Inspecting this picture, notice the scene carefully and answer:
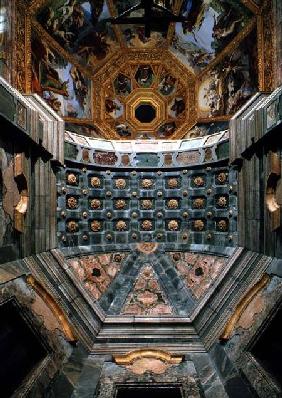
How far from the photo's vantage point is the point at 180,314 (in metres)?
8.25

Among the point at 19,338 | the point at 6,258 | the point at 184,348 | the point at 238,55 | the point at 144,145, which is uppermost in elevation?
the point at 238,55

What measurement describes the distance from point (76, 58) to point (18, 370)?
1045 centimetres

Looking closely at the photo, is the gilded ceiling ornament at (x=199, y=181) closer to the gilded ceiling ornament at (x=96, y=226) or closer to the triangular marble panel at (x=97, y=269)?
the triangular marble panel at (x=97, y=269)

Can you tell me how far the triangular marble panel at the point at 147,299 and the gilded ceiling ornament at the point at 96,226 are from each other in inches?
91.1

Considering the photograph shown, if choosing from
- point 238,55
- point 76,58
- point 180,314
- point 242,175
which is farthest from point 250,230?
point 76,58

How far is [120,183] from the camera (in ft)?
38.2

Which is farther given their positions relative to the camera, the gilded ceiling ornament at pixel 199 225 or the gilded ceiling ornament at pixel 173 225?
the gilded ceiling ornament at pixel 173 225

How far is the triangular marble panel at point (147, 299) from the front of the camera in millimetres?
8406

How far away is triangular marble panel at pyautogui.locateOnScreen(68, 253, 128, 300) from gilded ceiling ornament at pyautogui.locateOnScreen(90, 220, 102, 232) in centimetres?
97

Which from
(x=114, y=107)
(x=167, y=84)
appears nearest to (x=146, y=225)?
(x=114, y=107)

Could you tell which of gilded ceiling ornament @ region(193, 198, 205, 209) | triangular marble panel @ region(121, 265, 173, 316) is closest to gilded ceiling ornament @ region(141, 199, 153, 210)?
gilded ceiling ornament @ region(193, 198, 205, 209)

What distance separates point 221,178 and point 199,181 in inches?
34.4

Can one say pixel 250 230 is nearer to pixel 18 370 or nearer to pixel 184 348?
pixel 184 348

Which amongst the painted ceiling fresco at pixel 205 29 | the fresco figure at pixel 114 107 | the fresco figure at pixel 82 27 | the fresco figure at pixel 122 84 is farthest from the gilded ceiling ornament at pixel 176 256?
the fresco figure at pixel 82 27
